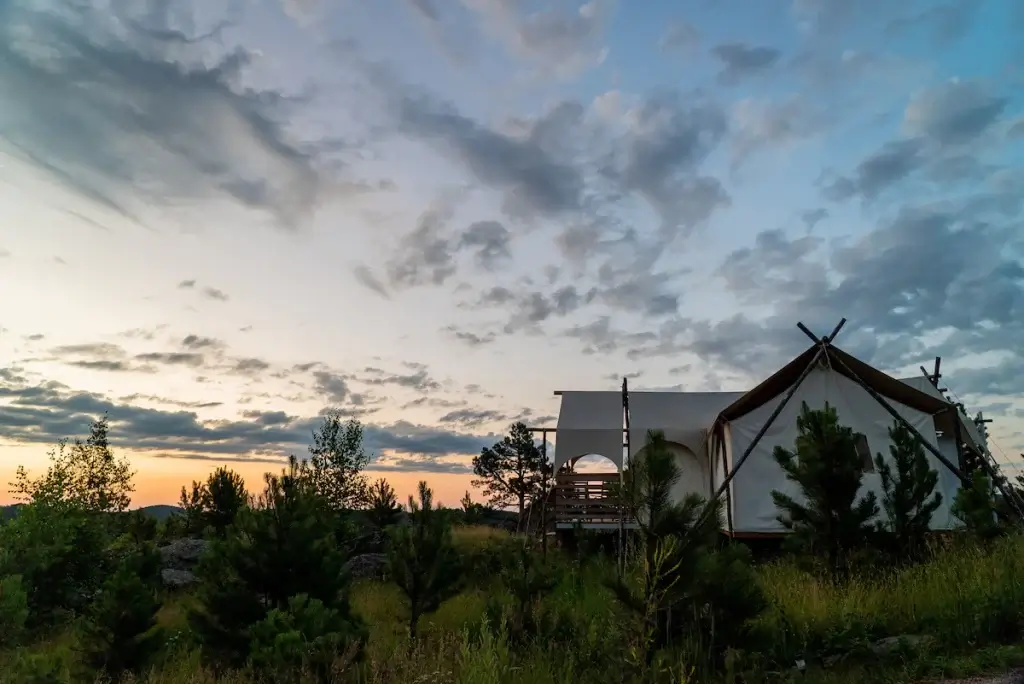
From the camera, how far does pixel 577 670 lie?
707cm

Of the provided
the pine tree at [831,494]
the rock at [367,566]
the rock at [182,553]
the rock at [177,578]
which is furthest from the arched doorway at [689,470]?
the rock at [182,553]

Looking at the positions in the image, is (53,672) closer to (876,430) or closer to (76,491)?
(876,430)

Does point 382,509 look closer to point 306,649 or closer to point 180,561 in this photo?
point 180,561

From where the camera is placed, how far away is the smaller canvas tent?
15.9 m

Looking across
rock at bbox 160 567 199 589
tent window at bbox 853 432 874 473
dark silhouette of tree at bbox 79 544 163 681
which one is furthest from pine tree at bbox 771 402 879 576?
rock at bbox 160 567 199 589

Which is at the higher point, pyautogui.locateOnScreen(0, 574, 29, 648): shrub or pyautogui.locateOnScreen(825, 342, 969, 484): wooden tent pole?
pyautogui.locateOnScreen(825, 342, 969, 484): wooden tent pole

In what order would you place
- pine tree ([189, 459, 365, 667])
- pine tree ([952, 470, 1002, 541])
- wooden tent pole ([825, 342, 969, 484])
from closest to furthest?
pine tree ([189, 459, 365, 667]) < pine tree ([952, 470, 1002, 541]) < wooden tent pole ([825, 342, 969, 484])

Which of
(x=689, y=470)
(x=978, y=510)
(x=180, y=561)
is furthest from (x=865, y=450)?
(x=180, y=561)

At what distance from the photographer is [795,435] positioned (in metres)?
16.4

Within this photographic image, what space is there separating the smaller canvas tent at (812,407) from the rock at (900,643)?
824cm

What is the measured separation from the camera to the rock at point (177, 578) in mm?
18656

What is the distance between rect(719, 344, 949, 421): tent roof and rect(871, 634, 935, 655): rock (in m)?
9.06

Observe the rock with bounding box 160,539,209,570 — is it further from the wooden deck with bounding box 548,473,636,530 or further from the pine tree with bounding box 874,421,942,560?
the pine tree with bounding box 874,421,942,560

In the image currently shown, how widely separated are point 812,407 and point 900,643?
33.2 feet
